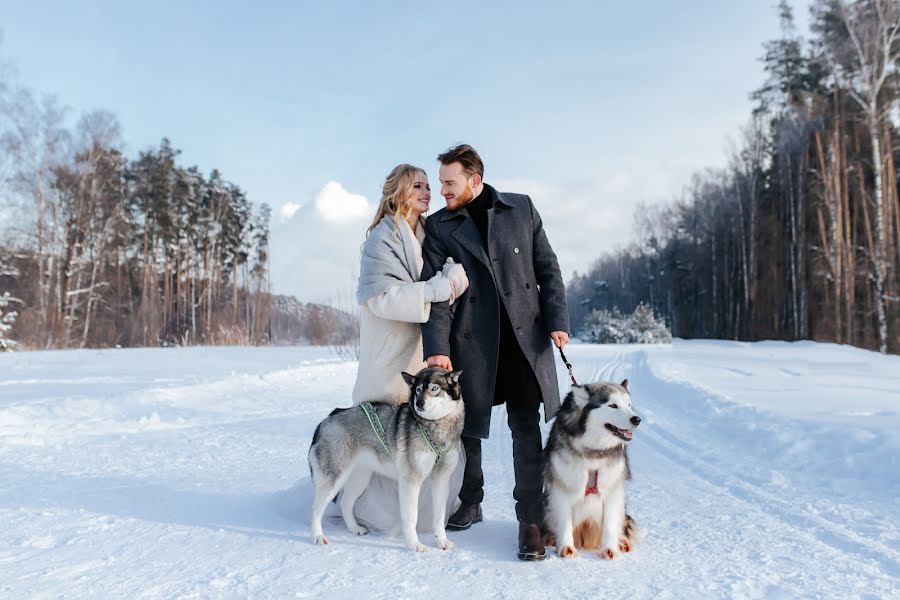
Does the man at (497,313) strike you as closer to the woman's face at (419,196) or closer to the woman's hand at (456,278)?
the woman's hand at (456,278)

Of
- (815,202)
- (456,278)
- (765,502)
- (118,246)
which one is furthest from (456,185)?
(118,246)

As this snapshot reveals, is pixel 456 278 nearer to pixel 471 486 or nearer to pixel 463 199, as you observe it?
pixel 463 199

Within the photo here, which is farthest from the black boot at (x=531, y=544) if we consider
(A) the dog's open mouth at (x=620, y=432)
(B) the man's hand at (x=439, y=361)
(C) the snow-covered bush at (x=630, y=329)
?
(C) the snow-covered bush at (x=630, y=329)

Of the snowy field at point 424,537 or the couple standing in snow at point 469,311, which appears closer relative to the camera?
the snowy field at point 424,537

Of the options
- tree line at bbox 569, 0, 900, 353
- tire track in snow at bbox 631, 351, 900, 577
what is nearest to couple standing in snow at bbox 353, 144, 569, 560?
tire track in snow at bbox 631, 351, 900, 577

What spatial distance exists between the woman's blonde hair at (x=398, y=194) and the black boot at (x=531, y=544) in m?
2.09

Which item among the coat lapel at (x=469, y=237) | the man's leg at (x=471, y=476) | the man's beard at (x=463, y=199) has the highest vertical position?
the man's beard at (x=463, y=199)

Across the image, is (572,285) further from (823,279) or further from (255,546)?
(255,546)

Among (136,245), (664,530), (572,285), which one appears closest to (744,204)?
(664,530)

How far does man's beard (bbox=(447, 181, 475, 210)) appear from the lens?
11.9 feet

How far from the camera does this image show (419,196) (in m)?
3.82

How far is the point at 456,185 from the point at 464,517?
218 centimetres

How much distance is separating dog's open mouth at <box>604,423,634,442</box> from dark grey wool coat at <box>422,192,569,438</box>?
0.53 metres

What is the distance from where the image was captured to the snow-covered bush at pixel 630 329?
110 feet
